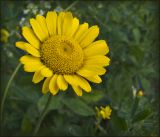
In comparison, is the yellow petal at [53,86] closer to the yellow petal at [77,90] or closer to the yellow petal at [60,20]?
the yellow petal at [77,90]

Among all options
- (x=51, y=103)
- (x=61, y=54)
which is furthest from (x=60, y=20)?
(x=51, y=103)

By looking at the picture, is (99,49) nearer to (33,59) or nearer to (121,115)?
(33,59)

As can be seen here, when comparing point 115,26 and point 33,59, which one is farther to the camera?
point 115,26

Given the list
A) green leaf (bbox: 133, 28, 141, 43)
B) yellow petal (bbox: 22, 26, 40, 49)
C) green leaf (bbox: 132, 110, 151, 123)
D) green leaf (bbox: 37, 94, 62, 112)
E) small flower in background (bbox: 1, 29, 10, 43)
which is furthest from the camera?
green leaf (bbox: 133, 28, 141, 43)

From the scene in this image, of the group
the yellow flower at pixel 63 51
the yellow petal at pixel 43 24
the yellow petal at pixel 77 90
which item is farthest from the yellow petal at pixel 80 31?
the yellow petal at pixel 77 90

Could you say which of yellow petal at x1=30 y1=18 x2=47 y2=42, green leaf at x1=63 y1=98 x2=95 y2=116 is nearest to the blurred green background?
green leaf at x1=63 y1=98 x2=95 y2=116

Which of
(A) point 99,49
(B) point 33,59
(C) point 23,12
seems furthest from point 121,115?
(C) point 23,12

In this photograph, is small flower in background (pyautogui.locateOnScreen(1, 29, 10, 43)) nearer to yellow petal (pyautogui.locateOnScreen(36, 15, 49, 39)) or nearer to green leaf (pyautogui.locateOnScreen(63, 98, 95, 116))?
green leaf (pyautogui.locateOnScreen(63, 98, 95, 116))
